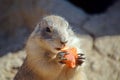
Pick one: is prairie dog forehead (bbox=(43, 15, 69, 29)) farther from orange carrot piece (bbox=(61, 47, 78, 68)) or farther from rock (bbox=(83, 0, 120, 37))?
rock (bbox=(83, 0, 120, 37))

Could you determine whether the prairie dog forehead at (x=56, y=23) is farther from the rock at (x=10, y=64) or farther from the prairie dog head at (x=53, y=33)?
the rock at (x=10, y=64)

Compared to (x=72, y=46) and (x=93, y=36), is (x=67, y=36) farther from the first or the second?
(x=93, y=36)

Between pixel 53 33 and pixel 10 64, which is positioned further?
pixel 10 64

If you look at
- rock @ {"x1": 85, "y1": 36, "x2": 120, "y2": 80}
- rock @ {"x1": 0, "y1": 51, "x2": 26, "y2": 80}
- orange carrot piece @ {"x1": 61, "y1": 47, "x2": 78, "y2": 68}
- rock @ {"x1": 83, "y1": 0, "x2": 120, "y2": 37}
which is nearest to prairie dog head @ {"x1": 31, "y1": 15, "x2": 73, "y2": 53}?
orange carrot piece @ {"x1": 61, "y1": 47, "x2": 78, "y2": 68}

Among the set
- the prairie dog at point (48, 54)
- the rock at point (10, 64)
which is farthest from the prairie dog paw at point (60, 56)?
the rock at point (10, 64)

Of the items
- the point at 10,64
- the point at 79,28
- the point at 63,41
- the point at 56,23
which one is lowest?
the point at 10,64

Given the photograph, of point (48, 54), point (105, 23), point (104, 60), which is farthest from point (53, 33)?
point (105, 23)

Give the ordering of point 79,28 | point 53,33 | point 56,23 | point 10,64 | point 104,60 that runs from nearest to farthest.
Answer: point 53,33 < point 56,23 < point 104,60 < point 10,64 < point 79,28

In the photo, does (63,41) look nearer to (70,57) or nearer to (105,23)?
(70,57)

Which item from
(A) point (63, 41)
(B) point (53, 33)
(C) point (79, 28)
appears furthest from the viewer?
(C) point (79, 28)
